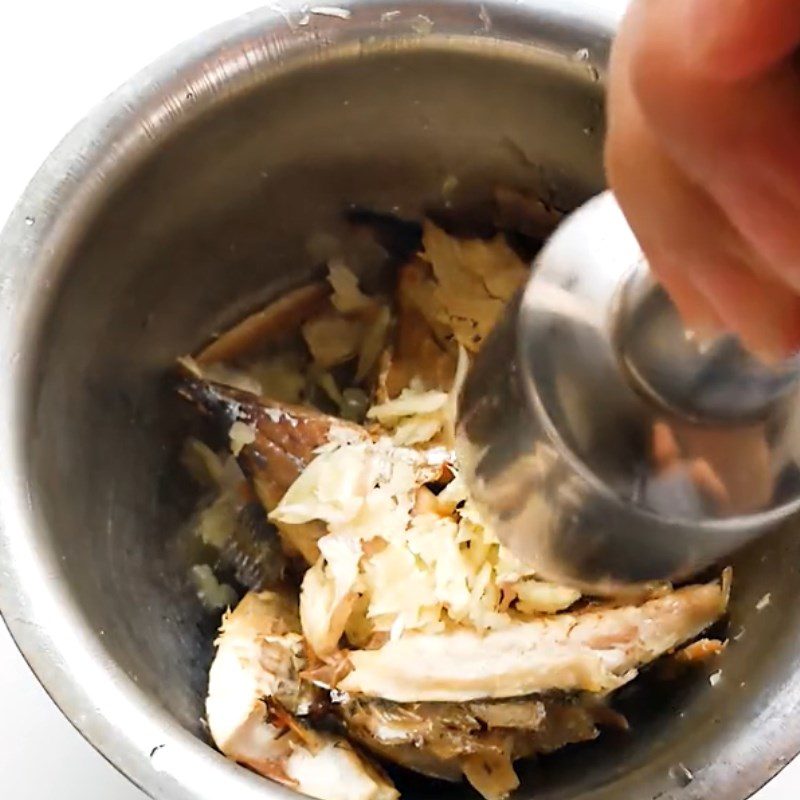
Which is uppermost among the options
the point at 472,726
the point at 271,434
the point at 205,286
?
the point at 205,286

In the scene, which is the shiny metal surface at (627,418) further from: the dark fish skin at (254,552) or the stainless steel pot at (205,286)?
the dark fish skin at (254,552)

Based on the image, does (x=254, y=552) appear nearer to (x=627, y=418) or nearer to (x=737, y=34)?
(x=627, y=418)

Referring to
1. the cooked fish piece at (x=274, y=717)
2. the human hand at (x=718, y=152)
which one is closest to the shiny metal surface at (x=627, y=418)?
the human hand at (x=718, y=152)

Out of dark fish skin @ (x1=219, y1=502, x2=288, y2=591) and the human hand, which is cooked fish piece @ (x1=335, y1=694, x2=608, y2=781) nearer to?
dark fish skin @ (x1=219, y1=502, x2=288, y2=591)

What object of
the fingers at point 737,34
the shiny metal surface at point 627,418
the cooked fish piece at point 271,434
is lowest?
the cooked fish piece at point 271,434

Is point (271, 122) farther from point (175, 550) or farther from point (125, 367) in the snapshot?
point (175, 550)

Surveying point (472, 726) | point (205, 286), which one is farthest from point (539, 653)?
point (205, 286)

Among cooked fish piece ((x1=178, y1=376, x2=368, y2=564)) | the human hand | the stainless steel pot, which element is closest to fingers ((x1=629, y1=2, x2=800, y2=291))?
the human hand
